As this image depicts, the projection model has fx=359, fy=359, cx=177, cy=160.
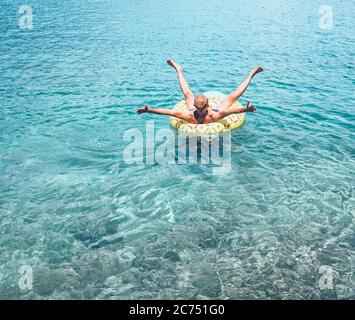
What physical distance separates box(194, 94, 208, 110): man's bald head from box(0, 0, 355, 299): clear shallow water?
144 cm

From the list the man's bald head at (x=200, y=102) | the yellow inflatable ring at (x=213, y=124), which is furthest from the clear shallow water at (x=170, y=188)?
the man's bald head at (x=200, y=102)

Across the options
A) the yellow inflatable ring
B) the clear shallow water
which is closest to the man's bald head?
the yellow inflatable ring

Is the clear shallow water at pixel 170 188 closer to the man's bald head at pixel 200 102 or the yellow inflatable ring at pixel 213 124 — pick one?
the yellow inflatable ring at pixel 213 124

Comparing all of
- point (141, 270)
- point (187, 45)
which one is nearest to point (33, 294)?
point (141, 270)

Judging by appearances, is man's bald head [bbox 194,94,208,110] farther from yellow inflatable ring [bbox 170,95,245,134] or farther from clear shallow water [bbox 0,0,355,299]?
clear shallow water [bbox 0,0,355,299]

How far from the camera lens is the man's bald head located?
28.0ft

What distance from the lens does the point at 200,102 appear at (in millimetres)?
8570

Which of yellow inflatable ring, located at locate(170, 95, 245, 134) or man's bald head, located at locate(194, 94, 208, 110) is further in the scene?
yellow inflatable ring, located at locate(170, 95, 245, 134)

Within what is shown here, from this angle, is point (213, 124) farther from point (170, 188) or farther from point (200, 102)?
point (170, 188)

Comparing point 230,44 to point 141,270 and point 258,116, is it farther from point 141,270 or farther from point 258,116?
point 141,270

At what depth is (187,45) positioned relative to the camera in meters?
19.8

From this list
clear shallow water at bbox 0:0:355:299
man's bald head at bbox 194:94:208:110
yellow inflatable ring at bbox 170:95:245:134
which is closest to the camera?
clear shallow water at bbox 0:0:355:299

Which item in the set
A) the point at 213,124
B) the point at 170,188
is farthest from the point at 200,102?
the point at 170,188

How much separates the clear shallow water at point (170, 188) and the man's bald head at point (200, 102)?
1444mm
